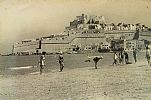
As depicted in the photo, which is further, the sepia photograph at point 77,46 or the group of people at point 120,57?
the group of people at point 120,57

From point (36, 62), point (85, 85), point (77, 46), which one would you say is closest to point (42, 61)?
point (36, 62)

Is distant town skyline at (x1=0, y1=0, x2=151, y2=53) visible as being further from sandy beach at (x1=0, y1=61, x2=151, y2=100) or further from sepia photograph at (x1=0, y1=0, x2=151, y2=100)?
sandy beach at (x1=0, y1=61, x2=151, y2=100)

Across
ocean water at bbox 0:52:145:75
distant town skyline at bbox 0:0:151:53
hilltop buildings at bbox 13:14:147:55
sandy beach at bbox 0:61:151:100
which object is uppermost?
distant town skyline at bbox 0:0:151:53

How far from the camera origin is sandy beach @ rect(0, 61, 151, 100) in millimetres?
2787

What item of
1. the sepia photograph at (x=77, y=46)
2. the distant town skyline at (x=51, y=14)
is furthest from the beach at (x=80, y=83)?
the distant town skyline at (x=51, y=14)

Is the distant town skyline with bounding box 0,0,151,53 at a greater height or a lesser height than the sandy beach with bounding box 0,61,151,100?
greater

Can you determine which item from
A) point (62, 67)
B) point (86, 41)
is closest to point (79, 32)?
point (86, 41)

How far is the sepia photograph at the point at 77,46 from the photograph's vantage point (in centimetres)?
282

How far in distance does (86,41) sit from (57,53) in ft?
0.66

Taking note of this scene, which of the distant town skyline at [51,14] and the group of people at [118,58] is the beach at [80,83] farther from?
the distant town skyline at [51,14]

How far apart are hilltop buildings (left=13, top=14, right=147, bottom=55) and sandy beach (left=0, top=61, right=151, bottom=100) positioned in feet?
0.51

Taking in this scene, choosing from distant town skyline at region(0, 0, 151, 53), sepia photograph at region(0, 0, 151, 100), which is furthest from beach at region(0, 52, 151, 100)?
distant town skyline at region(0, 0, 151, 53)

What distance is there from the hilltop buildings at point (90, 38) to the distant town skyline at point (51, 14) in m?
0.04

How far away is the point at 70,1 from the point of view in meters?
2.94
